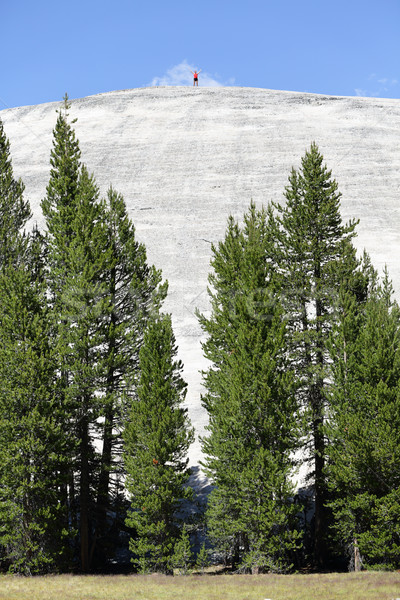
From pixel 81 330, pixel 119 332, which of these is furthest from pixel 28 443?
pixel 119 332

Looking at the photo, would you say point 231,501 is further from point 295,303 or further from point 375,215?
point 375,215

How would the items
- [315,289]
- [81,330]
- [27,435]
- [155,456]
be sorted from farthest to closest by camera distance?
[315,289] → [81,330] → [155,456] → [27,435]

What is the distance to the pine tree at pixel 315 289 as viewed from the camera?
24.5 m

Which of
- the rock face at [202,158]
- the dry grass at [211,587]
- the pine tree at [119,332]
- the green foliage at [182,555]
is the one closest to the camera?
the dry grass at [211,587]

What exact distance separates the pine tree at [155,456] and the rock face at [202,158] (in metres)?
22.5

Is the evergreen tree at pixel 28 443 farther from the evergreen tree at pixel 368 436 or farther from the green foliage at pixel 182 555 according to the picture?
the evergreen tree at pixel 368 436

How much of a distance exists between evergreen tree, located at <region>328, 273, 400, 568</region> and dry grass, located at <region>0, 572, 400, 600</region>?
2.30m

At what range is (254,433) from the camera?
2244 centimetres

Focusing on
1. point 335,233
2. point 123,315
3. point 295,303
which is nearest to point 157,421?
point 123,315

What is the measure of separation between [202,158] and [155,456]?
73856 mm

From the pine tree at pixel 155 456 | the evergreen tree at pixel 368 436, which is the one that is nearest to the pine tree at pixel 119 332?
the pine tree at pixel 155 456

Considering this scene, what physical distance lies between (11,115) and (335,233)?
107061mm

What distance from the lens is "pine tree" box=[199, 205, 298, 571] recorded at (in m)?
21.0

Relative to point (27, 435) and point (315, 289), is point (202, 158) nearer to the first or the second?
point (315, 289)
